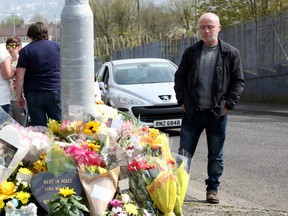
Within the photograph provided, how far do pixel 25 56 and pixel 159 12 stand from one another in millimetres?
74285

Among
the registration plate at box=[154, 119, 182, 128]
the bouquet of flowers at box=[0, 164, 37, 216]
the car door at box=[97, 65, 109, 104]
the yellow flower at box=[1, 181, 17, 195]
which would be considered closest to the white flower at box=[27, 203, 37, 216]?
the bouquet of flowers at box=[0, 164, 37, 216]

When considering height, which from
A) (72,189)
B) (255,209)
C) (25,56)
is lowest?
(255,209)

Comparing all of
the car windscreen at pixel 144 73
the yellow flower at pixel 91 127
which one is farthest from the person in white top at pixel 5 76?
the car windscreen at pixel 144 73

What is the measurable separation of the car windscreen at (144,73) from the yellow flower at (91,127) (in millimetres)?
9315

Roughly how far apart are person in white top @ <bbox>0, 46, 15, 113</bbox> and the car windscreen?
614cm

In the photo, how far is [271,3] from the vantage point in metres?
33.1

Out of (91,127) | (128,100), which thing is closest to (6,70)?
(91,127)

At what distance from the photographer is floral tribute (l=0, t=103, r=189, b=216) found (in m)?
4.61

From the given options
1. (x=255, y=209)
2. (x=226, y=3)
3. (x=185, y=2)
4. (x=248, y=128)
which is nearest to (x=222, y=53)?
(x=255, y=209)

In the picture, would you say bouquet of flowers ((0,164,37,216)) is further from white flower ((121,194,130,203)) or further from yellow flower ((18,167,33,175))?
white flower ((121,194,130,203))

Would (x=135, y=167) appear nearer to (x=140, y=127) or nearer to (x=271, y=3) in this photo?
(x=140, y=127)

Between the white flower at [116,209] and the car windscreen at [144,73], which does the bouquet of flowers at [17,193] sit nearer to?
the white flower at [116,209]

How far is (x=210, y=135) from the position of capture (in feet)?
22.9

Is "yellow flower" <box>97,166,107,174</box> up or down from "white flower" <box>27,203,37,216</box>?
up
